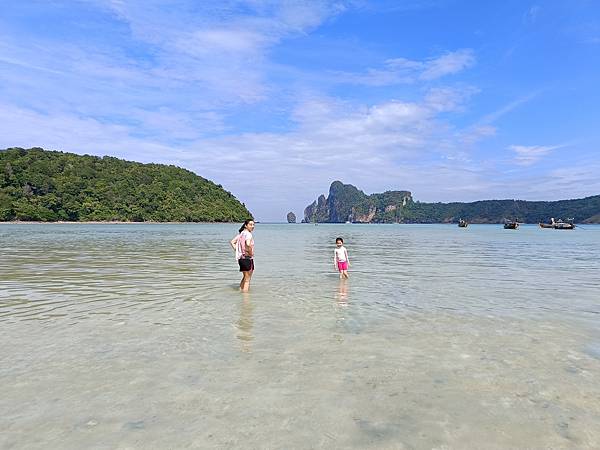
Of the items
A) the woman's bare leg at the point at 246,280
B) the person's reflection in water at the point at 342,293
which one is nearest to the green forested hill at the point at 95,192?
the woman's bare leg at the point at 246,280

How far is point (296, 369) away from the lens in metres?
6.58

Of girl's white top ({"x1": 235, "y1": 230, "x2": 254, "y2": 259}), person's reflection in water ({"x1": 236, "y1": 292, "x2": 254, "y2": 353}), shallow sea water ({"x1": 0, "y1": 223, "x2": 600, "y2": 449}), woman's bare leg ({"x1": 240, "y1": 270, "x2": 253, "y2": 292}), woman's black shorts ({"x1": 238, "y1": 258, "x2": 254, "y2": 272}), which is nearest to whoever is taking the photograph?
shallow sea water ({"x1": 0, "y1": 223, "x2": 600, "y2": 449})

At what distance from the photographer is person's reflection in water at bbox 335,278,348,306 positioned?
12.4 metres

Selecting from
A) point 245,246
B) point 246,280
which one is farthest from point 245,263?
point 246,280

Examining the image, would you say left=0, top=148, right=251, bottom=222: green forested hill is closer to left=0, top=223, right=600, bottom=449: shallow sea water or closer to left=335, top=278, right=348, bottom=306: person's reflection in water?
left=335, top=278, right=348, bottom=306: person's reflection in water

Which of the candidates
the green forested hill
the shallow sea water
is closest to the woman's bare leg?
the shallow sea water

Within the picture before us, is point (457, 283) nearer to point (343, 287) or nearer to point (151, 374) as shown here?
point (343, 287)

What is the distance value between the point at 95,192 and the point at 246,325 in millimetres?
166457

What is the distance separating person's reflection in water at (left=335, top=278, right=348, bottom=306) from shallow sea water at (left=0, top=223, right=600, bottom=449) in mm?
180

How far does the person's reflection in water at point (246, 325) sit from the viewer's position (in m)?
7.92

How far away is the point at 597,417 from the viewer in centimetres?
505

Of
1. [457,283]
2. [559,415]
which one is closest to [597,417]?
[559,415]

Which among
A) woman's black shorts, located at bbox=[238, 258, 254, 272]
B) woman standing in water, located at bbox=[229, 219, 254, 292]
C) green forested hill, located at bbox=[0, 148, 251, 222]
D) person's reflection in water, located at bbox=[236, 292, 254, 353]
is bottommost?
person's reflection in water, located at bbox=[236, 292, 254, 353]

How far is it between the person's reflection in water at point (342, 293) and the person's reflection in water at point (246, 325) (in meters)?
2.70
